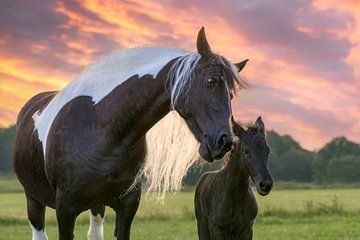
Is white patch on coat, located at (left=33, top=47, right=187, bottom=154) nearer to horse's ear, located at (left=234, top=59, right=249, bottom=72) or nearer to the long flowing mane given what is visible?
the long flowing mane

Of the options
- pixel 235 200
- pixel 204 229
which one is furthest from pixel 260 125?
pixel 204 229

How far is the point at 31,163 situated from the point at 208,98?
7.56ft

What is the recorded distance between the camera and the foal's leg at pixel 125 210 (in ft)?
Answer: 15.9

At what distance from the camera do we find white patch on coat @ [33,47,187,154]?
14.8ft

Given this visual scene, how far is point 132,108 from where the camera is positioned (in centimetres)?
453

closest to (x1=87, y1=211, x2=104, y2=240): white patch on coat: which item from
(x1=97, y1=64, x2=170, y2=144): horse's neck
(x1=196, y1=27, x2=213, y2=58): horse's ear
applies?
(x1=97, y1=64, x2=170, y2=144): horse's neck

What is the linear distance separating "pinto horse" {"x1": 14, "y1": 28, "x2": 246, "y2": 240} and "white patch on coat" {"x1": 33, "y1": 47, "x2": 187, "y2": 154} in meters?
0.01

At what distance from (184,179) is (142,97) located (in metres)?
1.04

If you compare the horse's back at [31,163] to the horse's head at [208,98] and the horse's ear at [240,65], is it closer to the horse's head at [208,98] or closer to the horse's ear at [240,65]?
the horse's head at [208,98]

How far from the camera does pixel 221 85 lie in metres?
3.87

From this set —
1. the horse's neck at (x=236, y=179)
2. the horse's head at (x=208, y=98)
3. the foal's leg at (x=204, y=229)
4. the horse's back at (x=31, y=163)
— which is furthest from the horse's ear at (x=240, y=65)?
the foal's leg at (x=204, y=229)

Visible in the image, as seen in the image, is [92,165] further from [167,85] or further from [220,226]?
[220,226]

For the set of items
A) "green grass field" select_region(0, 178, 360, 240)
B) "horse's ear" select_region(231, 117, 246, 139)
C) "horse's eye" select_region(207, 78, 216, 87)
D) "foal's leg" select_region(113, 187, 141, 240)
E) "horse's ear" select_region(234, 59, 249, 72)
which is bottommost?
"green grass field" select_region(0, 178, 360, 240)

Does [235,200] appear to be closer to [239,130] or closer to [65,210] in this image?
[239,130]
